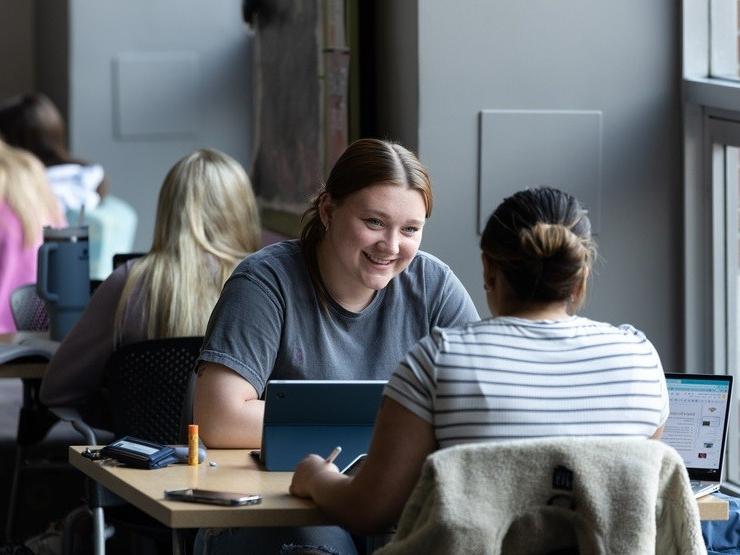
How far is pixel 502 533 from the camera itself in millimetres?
2010

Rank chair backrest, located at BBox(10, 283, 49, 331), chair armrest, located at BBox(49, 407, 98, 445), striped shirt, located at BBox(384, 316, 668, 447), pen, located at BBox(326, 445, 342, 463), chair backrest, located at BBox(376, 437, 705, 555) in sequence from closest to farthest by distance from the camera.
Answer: chair backrest, located at BBox(376, 437, 705, 555) → striped shirt, located at BBox(384, 316, 668, 447) → pen, located at BBox(326, 445, 342, 463) → chair armrest, located at BBox(49, 407, 98, 445) → chair backrest, located at BBox(10, 283, 49, 331)

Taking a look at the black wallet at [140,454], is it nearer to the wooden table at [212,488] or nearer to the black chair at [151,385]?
the wooden table at [212,488]

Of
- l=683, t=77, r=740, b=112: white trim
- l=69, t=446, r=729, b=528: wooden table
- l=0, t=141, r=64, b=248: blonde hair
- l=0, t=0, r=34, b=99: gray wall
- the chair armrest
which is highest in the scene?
l=0, t=0, r=34, b=99: gray wall

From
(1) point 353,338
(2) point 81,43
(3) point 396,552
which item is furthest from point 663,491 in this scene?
(2) point 81,43

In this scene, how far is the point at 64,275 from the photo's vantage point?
4.17 metres

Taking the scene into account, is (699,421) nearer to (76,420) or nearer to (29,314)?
(76,420)

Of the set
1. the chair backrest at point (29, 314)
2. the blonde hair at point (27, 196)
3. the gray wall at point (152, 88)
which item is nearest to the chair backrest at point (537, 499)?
the chair backrest at point (29, 314)

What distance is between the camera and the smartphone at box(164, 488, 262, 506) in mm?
2246

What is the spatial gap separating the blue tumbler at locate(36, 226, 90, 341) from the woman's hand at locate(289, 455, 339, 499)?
2013 mm

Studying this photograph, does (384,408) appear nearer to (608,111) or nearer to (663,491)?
(663,491)

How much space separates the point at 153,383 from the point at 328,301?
0.76 metres

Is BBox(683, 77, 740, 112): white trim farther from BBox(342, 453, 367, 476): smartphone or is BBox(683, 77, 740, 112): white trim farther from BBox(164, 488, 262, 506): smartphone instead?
BBox(164, 488, 262, 506): smartphone

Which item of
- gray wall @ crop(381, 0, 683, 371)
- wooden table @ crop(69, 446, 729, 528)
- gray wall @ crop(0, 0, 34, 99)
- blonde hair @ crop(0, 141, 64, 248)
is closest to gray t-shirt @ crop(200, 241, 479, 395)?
wooden table @ crop(69, 446, 729, 528)

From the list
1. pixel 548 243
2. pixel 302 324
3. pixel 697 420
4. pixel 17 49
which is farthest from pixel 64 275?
pixel 17 49
